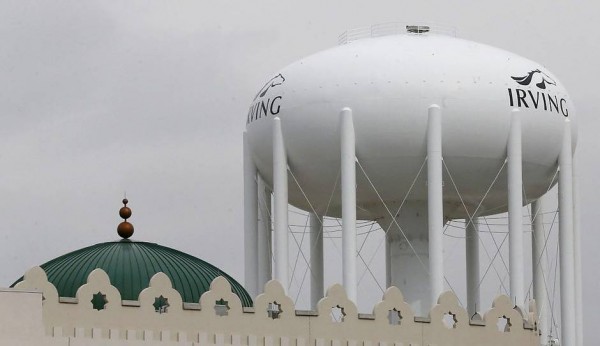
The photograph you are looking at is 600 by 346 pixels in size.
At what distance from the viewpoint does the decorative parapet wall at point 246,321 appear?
43.8 metres

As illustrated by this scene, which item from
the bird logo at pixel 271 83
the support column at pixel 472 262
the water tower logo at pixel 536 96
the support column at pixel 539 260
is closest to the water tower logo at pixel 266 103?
the bird logo at pixel 271 83

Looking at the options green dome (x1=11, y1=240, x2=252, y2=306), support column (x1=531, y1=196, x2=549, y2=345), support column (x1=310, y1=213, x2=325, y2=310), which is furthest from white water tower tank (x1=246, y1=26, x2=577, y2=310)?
green dome (x1=11, y1=240, x2=252, y2=306)

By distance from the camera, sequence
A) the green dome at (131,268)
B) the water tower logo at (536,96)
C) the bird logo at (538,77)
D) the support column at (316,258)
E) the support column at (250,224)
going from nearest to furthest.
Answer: the green dome at (131,268)
the water tower logo at (536,96)
the bird logo at (538,77)
the support column at (250,224)
the support column at (316,258)

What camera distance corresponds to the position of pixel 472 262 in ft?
227

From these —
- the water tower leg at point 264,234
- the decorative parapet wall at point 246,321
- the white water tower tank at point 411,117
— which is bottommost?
the decorative parapet wall at point 246,321

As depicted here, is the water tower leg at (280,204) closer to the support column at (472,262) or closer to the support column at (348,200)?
the support column at (348,200)

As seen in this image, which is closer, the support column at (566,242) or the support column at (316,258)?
the support column at (566,242)

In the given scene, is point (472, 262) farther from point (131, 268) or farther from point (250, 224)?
point (131, 268)

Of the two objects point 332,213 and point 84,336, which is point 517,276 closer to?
point 332,213

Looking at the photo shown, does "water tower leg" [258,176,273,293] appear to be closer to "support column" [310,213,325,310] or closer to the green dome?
"support column" [310,213,325,310]

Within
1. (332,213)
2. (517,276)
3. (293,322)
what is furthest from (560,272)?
(293,322)

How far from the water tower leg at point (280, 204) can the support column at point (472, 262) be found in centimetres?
783

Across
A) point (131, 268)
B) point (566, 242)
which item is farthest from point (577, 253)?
point (131, 268)

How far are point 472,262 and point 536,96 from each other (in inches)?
340
